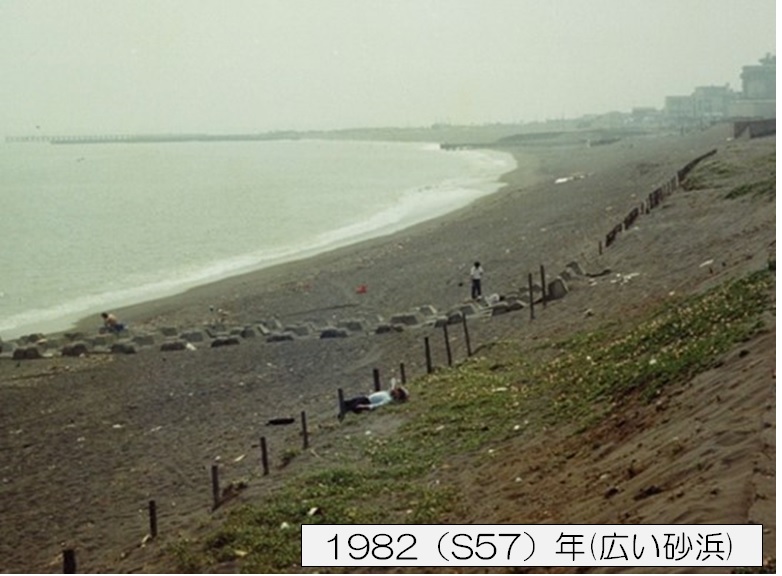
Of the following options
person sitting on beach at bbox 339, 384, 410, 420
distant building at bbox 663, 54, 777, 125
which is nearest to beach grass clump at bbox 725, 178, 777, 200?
distant building at bbox 663, 54, 777, 125

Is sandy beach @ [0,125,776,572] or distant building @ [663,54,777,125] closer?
sandy beach @ [0,125,776,572]

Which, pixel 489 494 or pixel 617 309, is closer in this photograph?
pixel 489 494

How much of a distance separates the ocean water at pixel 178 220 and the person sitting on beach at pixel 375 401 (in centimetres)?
1242

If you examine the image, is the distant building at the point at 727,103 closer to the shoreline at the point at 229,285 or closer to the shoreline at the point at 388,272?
the shoreline at the point at 388,272

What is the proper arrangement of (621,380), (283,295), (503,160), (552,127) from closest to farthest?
1. (621,380)
2. (283,295)
3. (503,160)
4. (552,127)

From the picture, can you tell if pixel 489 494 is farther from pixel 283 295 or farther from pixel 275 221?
pixel 275 221

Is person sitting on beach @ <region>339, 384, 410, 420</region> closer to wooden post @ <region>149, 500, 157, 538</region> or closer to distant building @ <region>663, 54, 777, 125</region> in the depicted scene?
wooden post @ <region>149, 500, 157, 538</region>

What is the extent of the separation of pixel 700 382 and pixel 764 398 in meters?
1.19

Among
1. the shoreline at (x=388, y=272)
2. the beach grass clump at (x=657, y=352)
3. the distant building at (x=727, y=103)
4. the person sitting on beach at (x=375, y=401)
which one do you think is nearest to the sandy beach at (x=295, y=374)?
the shoreline at (x=388, y=272)

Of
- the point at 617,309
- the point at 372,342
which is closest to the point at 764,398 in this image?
the point at 617,309

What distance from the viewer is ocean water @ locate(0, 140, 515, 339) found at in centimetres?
2698

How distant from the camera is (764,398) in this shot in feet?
21.9

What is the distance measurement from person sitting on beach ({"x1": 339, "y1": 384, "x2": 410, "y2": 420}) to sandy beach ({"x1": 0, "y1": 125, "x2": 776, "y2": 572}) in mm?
378

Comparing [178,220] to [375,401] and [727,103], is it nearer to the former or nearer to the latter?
[727,103]
